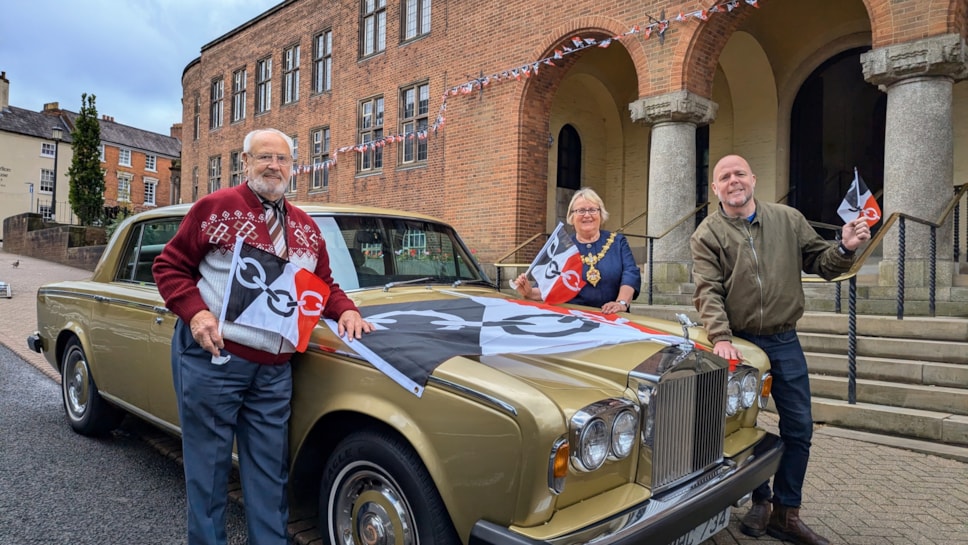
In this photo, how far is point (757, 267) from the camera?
3217mm

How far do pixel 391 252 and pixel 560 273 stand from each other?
1.16 metres

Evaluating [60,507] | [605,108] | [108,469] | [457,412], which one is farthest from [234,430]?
[605,108]

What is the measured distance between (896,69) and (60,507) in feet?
29.8

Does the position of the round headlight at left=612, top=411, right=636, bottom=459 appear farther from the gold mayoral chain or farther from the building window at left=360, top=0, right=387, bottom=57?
the building window at left=360, top=0, right=387, bottom=57

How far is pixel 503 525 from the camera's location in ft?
6.50

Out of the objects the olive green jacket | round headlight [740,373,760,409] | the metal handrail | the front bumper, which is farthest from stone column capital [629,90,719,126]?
the front bumper

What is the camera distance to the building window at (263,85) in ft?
70.5

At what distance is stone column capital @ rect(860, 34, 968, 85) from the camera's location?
713 centimetres

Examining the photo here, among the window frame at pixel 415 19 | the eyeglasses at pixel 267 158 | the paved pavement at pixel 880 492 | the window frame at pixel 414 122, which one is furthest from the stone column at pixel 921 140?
the window frame at pixel 415 19

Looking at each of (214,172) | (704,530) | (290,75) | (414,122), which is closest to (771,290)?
(704,530)

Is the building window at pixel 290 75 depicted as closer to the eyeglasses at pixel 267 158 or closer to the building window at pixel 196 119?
the building window at pixel 196 119

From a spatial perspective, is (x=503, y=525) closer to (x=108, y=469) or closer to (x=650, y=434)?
(x=650, y=434)

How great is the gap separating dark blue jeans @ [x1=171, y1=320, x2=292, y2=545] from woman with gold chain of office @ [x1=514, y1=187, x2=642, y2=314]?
200 centimetres

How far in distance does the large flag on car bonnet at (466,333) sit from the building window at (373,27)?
581 inches
